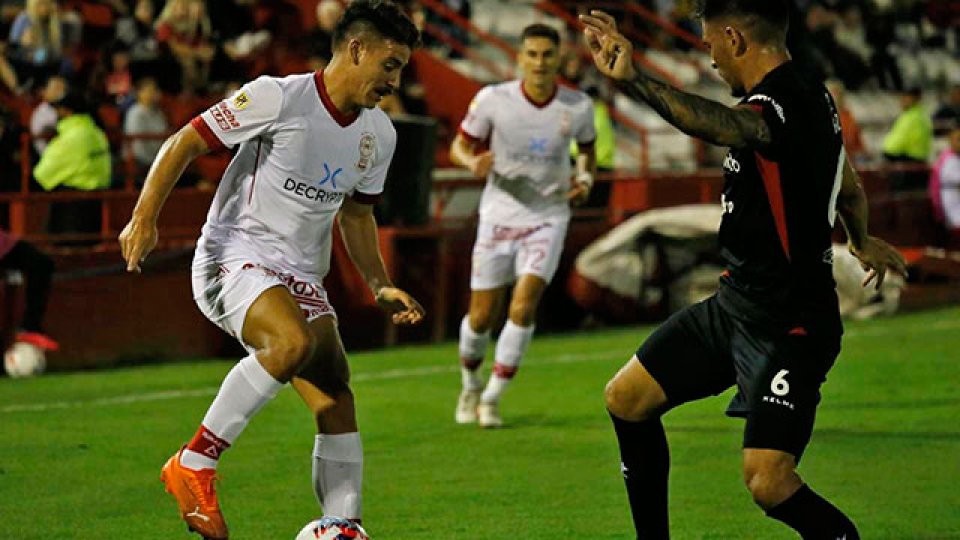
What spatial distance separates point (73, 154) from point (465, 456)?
23.0ft

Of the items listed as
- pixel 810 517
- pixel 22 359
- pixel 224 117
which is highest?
pixel 224 117

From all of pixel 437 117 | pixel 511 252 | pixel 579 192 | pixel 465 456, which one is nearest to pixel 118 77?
pixel 437 117

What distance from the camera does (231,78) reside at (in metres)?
20.3

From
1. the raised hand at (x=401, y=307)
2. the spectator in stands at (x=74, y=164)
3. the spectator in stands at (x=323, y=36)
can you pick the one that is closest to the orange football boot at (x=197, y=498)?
the raised hand at (x=401, y=307)

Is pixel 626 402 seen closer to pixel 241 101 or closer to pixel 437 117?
pixel 241 101

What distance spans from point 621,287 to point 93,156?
5396mm

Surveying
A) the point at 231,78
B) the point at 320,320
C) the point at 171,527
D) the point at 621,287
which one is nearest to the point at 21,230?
the point at 231,78

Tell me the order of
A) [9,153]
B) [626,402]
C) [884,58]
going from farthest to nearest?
[884,58], [9,153], [626,402]

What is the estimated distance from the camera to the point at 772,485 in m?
6.29

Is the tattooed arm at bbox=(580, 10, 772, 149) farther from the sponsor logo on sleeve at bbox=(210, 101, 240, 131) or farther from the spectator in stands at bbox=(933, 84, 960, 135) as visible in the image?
the spectator in stands at bbox=(933, 84, 960, 135)

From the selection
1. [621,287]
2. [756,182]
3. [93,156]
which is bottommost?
[621,287]

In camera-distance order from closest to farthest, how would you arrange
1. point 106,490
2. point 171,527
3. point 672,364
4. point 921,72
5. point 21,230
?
point 672,364 < point 171,527 < point 106,490 < point 21,230 < point 921,72

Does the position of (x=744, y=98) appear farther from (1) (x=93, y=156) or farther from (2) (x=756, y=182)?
(1) (x=93, y=156)

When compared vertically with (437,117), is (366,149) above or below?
above
